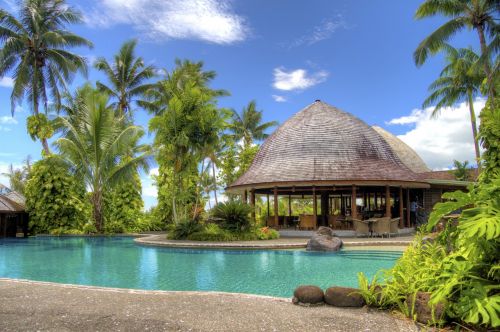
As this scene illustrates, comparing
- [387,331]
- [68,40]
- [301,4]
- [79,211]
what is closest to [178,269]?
[387,331]

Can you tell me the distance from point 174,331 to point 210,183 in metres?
30.6

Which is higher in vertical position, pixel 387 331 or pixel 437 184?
pixel 437 184

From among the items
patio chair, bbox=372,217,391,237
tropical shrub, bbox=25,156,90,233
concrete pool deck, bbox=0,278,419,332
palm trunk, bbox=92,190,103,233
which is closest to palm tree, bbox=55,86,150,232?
palm trunk, bbox=92,190,103,233

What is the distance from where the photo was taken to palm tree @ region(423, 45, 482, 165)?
28.3 metres

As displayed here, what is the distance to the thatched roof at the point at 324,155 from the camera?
1847 centimetres

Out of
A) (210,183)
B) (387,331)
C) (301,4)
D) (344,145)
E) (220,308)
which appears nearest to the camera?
(387,331)

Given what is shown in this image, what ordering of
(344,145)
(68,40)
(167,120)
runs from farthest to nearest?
(68,40) < (344,145) < (167,120)

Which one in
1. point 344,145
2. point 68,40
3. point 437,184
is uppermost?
point 68,40

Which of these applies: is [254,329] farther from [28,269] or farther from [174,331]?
[28,269]

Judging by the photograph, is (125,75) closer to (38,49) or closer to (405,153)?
(38,49)

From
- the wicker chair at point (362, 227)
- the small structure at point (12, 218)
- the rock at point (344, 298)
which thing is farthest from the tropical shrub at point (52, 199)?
the rock at point (344, 298)

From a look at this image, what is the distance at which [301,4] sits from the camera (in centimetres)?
1439

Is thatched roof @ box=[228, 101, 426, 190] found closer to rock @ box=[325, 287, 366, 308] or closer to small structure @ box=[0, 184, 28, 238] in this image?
small structure @ box=[0, 184, 28, 238]

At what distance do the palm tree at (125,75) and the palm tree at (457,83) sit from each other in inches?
836
